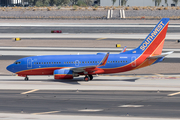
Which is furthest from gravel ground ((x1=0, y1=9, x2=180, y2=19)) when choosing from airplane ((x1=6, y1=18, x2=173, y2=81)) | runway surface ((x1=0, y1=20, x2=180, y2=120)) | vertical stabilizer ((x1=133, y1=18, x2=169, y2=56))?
airplane ((x1=6, y1=18, x2=173, y2=81))

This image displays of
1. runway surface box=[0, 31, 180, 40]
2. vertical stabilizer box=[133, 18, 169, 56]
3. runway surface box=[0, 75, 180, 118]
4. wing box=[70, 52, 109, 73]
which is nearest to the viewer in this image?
runway surface box=[0, 75, 180, 118]

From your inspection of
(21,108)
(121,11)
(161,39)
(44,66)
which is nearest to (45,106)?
(21,108)

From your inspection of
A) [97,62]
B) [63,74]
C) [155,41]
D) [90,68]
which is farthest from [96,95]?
[155,41]

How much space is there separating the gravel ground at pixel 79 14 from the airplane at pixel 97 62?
97.6 metres

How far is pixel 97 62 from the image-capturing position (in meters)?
41.2

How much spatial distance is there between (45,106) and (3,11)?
136904mm

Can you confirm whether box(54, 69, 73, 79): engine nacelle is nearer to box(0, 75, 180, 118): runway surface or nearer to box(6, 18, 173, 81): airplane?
box(6, 18, 173, 81): airplane

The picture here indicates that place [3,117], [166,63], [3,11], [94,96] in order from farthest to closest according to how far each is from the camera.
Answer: [3,11] < [166,63] < [94,96] < [3,117]

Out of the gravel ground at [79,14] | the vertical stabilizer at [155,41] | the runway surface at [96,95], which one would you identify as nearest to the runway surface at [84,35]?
the runway surface at [96,95]

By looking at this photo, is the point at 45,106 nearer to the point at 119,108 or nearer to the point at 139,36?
the point at 119,108

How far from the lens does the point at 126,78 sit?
1711 inches

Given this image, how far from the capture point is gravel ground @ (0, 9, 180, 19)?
463ft

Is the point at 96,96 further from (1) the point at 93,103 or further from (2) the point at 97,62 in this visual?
(2) the point at 97,62

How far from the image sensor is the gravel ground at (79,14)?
463 feet
